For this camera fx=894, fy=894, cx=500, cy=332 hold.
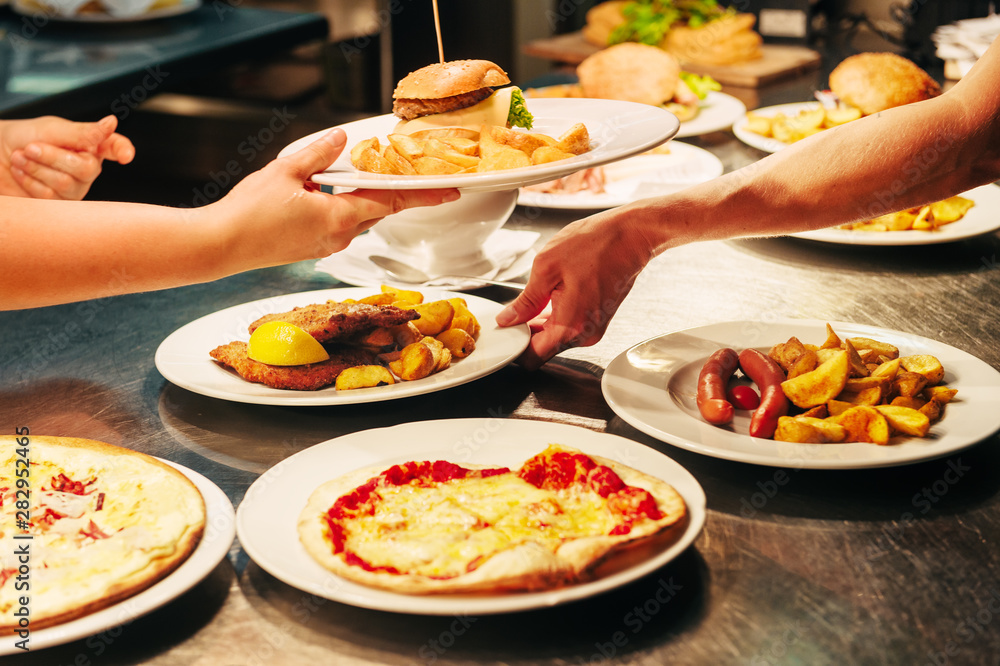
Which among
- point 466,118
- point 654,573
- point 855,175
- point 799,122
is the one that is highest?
point 466,118

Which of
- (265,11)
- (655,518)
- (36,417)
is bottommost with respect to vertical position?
(36,417)

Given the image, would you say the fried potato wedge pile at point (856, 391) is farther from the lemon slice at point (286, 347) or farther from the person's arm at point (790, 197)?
the lemon slice at point (286, 347)

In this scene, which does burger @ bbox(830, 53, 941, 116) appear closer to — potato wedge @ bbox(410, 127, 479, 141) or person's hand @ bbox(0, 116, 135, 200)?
potato wedge @ bbox(410, 127, 479, 141)

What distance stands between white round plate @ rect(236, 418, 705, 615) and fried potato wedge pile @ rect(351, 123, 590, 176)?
418mm

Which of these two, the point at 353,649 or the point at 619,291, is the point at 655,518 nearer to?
the point at 353,649

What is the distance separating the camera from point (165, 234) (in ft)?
4.65

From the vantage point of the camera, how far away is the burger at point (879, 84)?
3.19 meters

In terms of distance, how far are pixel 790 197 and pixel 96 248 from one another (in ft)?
3.88

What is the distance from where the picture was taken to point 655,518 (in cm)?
105

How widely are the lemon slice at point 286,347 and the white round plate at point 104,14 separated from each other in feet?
10.9

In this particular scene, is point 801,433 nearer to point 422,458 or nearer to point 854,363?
point 854,363

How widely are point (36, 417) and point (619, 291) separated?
1.07m

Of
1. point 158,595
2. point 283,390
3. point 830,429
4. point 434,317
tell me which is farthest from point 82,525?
point 830,429

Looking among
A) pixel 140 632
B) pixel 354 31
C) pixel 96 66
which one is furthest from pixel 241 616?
pixel 354 31
